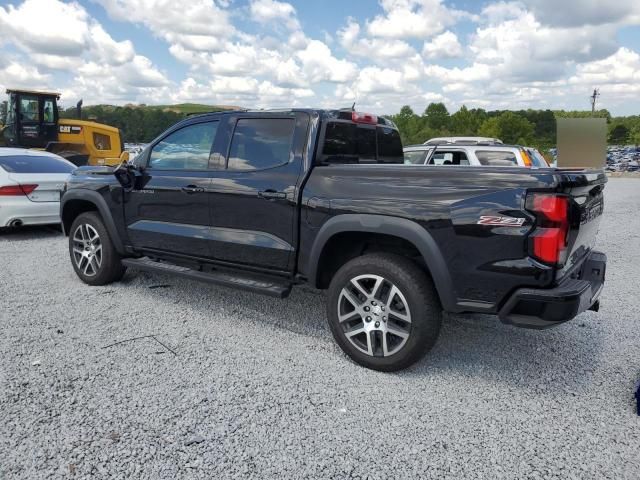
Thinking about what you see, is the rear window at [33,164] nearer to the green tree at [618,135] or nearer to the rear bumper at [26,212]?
the rear bumper at [26,212]

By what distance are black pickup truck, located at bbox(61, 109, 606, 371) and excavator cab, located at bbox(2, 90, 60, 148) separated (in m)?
12.5

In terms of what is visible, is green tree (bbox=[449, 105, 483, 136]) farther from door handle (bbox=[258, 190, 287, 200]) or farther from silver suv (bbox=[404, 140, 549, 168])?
door handle (bbox=[258, 190, 287, 200])

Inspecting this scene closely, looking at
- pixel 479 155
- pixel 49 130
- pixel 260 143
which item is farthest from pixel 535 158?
pixel 49 130

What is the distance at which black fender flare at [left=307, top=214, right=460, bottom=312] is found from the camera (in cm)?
330

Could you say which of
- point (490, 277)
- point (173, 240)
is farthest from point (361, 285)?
point (173, 240)

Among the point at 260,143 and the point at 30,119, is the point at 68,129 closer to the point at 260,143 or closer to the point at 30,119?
the point at 30,119

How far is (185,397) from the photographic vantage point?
325 cm

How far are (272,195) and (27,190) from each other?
5.96 m

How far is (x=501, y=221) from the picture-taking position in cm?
305

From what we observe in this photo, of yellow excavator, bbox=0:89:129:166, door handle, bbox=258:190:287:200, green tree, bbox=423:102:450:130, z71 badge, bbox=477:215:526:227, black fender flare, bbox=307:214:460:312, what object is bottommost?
black fender flare, bbox=307:214:460:312

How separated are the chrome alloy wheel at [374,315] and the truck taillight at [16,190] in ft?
21.7

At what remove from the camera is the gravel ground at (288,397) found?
2646mm

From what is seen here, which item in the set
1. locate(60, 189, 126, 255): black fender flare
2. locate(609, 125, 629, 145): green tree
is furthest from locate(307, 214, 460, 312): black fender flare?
locate(609, 125, 629, 145): green tree

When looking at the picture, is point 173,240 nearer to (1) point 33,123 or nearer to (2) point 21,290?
(2) point 21,290
